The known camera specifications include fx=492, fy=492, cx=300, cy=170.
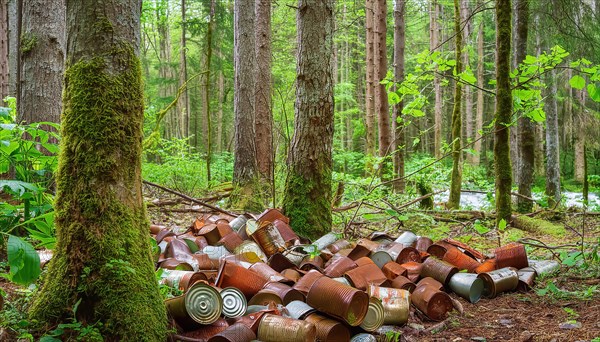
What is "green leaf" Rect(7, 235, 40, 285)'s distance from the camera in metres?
1.84

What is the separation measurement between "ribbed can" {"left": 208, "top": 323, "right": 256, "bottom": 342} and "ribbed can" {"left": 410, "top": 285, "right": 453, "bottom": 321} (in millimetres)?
1319

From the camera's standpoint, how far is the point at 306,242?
4328 mm

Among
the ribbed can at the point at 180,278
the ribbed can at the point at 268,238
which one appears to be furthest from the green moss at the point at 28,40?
the ribbed can at the point at 180,278

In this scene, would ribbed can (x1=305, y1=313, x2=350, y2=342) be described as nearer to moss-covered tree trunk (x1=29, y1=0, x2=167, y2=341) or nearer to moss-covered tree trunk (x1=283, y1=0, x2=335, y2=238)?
moss-covered tree trunk (x1=29, y1=0, x2=167, y2=341)

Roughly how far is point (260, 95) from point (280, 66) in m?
12.3

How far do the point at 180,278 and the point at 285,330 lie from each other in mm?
811

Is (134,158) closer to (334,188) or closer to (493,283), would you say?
(493,283)

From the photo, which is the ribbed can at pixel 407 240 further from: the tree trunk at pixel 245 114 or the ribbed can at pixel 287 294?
the tree trunk at pixel 245 114

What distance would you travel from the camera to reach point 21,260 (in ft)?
6.16

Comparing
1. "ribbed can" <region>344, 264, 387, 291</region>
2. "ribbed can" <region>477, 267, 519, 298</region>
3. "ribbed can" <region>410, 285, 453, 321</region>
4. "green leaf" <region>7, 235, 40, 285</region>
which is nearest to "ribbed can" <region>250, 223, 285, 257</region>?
"ribbed can" <region>344, 264, 387, 291</region>

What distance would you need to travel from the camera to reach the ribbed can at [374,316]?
285 centimetres

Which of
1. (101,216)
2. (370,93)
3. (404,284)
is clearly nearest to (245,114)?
(404,284)

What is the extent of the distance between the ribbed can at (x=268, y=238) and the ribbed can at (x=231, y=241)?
12cm

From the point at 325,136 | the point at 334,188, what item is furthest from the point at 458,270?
the point at 334,188
